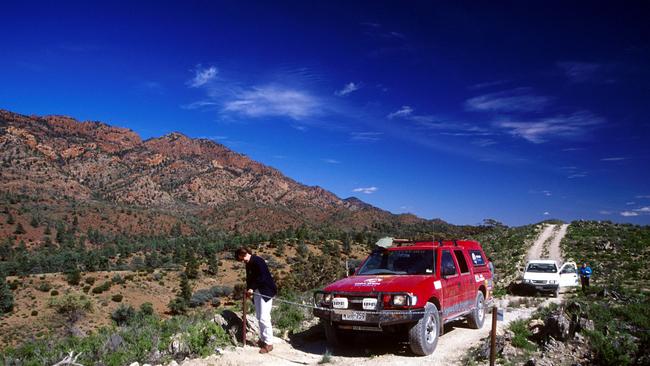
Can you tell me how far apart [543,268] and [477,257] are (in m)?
11.5

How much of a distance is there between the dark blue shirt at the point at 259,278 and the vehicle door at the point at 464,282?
3870 mm

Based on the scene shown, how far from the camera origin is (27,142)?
110062mm

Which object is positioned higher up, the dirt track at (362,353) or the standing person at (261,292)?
the standing person at (261,292)

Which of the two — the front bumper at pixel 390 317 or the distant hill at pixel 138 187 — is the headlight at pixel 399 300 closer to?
the front bumper at pixel 390 317

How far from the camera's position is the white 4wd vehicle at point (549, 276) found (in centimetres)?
1909

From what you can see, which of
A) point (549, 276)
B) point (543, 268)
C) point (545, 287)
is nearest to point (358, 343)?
point (545, 287)

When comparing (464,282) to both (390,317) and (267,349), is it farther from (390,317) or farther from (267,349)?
(267,349)

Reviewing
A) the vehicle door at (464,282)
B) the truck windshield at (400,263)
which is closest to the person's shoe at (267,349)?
the truck windshield at (400,263)

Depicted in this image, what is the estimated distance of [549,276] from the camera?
19.2m

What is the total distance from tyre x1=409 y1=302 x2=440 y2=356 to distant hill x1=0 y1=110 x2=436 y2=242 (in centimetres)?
7807

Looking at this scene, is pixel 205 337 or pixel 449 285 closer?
pixel 205 337

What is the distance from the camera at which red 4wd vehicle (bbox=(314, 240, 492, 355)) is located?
24.7ft

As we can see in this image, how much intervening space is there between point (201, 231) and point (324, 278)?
54.9 metres

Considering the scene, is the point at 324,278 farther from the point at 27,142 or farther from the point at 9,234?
the point at 27,142
